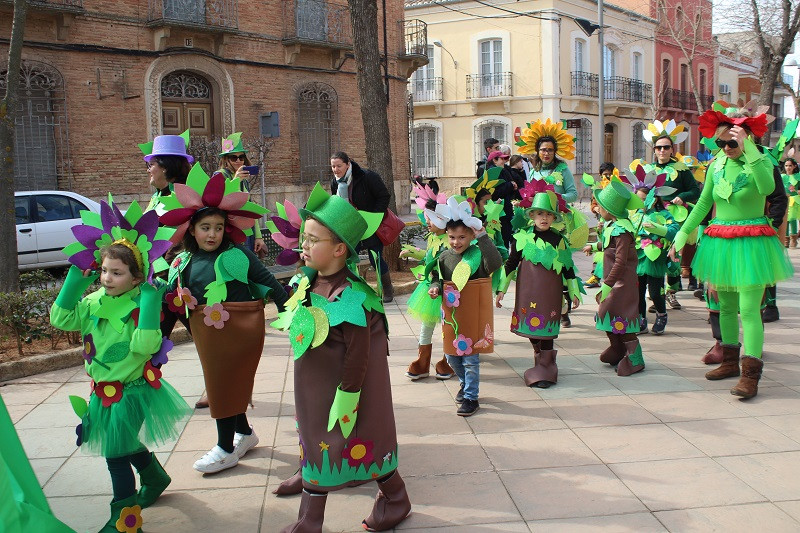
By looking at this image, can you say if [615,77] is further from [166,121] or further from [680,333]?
[680,333]

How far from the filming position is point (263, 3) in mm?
19469

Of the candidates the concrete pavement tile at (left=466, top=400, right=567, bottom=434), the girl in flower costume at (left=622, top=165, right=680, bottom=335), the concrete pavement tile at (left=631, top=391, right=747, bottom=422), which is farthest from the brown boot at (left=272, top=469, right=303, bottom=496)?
the girl in flower costume at (left=622, top=165, right=680, bottom=335)

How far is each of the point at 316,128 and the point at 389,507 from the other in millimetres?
18208

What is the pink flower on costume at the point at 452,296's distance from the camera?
17.7ft

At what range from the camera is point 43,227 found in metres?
12.4

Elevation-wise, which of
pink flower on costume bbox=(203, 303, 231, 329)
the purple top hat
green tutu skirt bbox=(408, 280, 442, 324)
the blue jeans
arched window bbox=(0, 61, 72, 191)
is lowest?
the blue jeans

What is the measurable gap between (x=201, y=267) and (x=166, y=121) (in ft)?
48.6

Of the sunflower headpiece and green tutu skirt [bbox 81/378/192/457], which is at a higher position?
the sunflower headpiece

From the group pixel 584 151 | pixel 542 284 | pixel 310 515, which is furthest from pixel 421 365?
pixel 584 151

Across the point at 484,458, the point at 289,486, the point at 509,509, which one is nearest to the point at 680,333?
the point at 484,458

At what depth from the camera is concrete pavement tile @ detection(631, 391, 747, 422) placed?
5.19m

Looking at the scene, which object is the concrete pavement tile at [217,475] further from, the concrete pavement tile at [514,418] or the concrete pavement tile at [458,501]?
the concrete pavement tile at [514,418]

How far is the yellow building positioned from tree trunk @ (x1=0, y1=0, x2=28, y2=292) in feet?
79.1

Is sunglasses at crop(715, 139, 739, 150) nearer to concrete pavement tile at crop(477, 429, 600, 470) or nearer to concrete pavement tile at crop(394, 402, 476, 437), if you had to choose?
concrete pavement tile at crop(477, 429, 600, 470)
